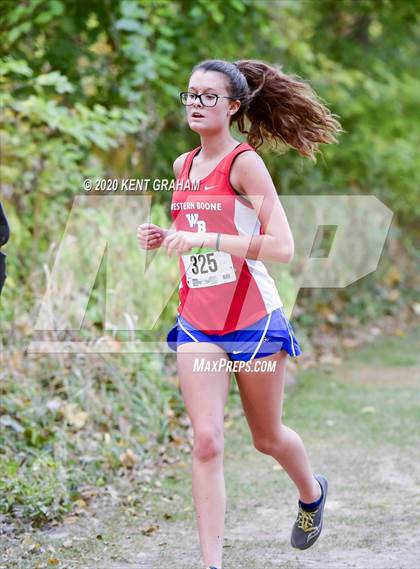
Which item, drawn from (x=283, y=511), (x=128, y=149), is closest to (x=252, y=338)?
(x=283, y=511)

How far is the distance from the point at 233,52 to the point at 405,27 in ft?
13.4

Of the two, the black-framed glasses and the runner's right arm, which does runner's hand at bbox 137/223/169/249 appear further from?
the black-framed glasses

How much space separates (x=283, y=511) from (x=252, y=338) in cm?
177

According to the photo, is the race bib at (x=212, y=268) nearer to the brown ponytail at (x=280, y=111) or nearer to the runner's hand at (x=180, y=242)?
the runner's hand at (x=180, y=242)

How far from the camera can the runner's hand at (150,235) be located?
370 centimetres

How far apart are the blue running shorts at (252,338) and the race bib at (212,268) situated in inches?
7.4

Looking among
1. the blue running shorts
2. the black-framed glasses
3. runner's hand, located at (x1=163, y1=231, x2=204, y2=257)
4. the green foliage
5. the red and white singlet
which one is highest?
the black-framed glasses

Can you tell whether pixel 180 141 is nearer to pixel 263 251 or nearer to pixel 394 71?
pixel 394 71

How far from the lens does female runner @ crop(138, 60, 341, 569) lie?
368 cm

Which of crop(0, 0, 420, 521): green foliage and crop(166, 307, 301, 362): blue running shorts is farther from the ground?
crop(166, 307, 301, 362): blue running shorts

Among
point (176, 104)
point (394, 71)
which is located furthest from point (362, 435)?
point (394, 71)

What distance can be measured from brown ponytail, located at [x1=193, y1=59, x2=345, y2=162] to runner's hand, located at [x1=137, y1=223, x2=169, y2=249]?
69 centimetres

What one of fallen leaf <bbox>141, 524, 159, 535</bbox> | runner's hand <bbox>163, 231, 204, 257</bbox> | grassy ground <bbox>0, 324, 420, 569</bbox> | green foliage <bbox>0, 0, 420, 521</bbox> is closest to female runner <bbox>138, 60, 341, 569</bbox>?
runner's hand <bbox>163, 231, 204, 257</bbox>

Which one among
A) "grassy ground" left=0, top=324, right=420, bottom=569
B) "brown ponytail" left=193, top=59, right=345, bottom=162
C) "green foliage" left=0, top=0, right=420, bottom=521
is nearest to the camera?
"brown ponytail" left=193, top=59, right=345, bottom=162
